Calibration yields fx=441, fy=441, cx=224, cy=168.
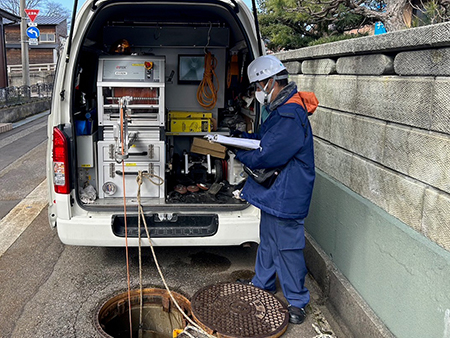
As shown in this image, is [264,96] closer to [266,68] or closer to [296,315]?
[266,68]

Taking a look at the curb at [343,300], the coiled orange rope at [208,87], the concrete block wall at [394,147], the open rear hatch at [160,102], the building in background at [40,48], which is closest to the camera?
the concrete block wall at [394,147]

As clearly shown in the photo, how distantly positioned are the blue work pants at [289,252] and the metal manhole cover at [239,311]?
0.18m

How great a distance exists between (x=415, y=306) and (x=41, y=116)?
18.1 m

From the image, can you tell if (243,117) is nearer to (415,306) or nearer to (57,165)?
(57,165)

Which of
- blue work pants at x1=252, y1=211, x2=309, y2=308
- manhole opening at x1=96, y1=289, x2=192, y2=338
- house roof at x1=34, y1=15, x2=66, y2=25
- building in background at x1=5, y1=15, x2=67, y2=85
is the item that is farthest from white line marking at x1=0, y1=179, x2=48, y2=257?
house roof at x1=34, y1=15, x2=66, y2=25

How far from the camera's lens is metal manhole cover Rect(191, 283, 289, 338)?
127 inches

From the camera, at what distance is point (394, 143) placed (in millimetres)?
2820

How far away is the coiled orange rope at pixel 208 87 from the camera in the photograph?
5668 millimetres

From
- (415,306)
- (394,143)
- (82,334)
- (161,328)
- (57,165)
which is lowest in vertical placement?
(161,328)

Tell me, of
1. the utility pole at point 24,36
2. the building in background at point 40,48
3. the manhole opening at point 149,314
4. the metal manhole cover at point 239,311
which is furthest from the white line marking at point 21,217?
the building in background at point 40,48

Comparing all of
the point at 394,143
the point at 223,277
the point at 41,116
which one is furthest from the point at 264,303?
the point at 41,116

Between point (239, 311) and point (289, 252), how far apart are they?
61cm

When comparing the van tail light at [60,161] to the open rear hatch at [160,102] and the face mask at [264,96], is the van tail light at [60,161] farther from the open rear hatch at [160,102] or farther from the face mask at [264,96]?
the face mask at [264,96]

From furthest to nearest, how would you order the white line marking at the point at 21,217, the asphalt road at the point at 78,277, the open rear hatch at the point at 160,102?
1. the white line marking at the point at 21,217
2. the open rear hatch at the point at 160,102
3. the asphalt road at the point at 78,277
